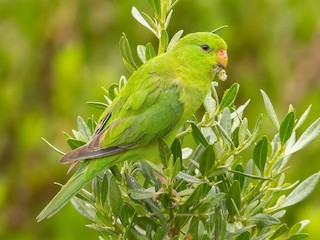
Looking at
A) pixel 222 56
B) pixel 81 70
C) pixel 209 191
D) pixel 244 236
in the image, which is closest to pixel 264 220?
pixel 244 236

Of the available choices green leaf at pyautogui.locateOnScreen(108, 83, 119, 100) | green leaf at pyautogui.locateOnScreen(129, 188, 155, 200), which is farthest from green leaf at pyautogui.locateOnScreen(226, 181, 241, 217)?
green leaf at pyautogui.locateOnScreen(108, 83, 119, 100)

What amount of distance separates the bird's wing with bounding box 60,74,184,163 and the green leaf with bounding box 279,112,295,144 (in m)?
0.43

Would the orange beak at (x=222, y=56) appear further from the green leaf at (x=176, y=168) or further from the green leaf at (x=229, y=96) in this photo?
the green leaf at (x=176, y=168)

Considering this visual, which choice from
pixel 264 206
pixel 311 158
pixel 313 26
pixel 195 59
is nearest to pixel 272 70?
pixel 313 26

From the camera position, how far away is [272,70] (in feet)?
19.5

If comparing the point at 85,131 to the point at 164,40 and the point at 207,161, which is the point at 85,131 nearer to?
the point at 164,40

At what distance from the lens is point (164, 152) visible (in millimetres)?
2262

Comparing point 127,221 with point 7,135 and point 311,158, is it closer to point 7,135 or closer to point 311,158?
point 311,158

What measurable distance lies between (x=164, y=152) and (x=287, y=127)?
0.35m

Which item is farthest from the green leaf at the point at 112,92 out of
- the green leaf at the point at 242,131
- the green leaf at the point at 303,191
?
the green leaf at the point at 303,191

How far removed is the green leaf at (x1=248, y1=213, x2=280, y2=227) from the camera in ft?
7.27

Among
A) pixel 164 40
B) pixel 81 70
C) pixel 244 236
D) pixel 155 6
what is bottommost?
pixel 81 70

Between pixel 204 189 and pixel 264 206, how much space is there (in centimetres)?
19

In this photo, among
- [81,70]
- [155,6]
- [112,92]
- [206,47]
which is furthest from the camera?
[81,70]
